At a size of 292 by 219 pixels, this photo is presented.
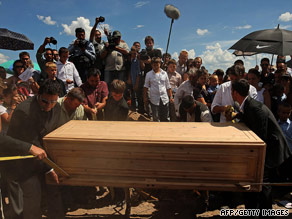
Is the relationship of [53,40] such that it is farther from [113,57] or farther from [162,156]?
[162,156]

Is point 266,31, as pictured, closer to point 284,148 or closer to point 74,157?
point 284,148

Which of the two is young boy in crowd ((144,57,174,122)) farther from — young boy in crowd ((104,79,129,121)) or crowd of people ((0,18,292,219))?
young boy in crowd ((104,79,129,121))

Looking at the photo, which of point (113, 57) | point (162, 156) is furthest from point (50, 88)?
point (113, 57)

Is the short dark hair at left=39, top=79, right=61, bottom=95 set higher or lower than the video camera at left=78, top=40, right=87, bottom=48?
lower

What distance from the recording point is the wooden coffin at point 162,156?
215 centimetres

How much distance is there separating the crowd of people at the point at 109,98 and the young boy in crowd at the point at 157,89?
2 centimetres

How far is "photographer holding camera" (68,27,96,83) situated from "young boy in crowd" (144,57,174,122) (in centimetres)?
139

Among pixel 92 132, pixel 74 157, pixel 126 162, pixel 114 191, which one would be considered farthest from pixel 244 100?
pixel 114 191

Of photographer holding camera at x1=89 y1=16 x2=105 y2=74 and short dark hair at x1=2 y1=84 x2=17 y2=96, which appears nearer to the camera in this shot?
short dark hair at x1=2 y1=84 x2=17 y2=96

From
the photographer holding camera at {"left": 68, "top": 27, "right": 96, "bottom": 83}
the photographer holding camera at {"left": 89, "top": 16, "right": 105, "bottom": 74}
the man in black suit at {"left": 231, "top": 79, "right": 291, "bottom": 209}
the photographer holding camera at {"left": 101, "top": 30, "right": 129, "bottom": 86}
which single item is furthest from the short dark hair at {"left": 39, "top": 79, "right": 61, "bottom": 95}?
the photographer holding camera at {"left": 89, "top": 16, "right": 105, "bottom": 74}

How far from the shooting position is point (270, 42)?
457 centimetres

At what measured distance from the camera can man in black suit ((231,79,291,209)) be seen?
262 centimetres

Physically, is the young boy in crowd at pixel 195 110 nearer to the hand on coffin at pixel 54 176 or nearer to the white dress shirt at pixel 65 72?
the hand on coffin at pixel 54 176

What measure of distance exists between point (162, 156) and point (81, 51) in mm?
3917
